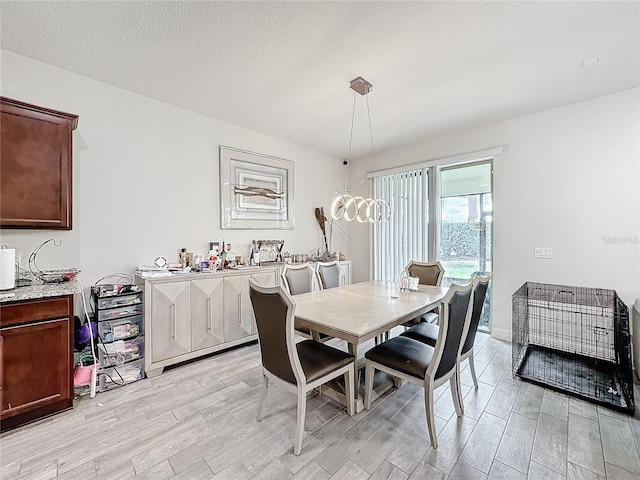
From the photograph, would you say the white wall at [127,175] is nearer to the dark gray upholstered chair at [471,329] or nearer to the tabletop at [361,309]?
the tabletop at [361,309]

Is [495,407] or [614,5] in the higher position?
[614,5]

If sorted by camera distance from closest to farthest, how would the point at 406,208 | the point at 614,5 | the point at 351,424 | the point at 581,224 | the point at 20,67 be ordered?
Result: the point at 614,5 → the point at 351,424 → the point at 20,67 → the point at 581,224 → the point at 406,208

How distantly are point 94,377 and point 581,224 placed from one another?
4922 mm

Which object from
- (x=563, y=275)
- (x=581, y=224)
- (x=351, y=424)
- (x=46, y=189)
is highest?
(x=46, y=189)

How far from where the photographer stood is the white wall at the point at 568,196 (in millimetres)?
2807

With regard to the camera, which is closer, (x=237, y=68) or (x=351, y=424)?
(x=351, y=424)

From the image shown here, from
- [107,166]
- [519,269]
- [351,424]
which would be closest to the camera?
[351,424]

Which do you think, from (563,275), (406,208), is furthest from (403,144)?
(563,275)

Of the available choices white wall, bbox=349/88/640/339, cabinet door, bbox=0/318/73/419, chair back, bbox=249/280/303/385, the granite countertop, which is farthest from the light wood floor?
white wall, bbox=349/88/640/339

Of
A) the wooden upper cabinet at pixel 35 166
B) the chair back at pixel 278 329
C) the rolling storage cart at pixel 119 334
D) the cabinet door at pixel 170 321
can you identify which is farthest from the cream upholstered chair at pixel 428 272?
the wooden upper cabinet at pixel 35 166

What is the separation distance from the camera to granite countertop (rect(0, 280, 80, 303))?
182 centimetres

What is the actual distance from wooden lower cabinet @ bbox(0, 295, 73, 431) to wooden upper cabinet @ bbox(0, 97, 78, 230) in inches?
26.8

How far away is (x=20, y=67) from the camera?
7.52 feet

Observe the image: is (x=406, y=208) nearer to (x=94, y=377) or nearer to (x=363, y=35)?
(x=363, y=35)
